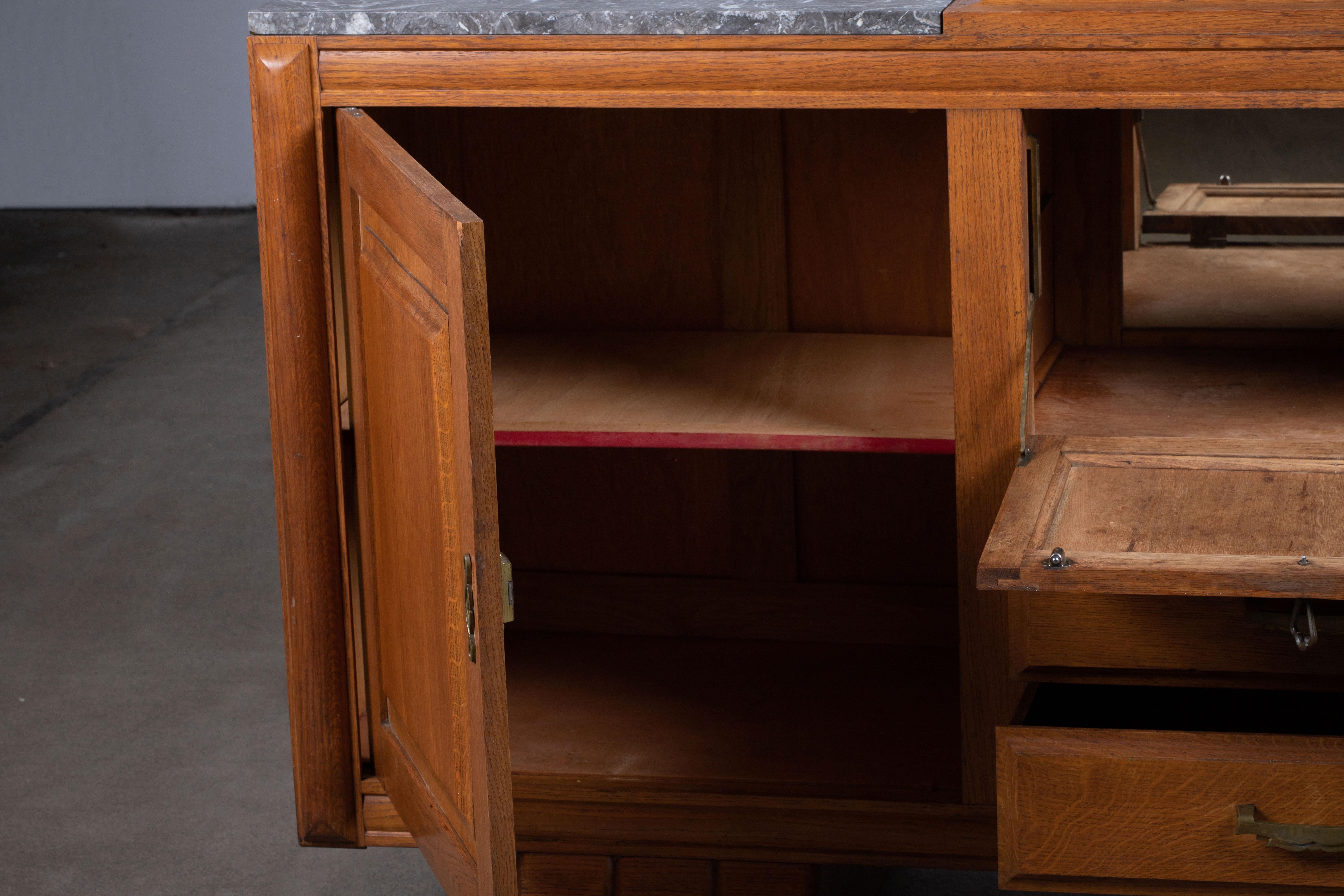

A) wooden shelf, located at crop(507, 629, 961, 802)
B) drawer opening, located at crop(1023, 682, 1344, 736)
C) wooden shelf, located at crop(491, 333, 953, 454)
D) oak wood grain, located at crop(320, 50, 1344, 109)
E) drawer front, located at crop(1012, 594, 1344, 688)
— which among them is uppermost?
oak wood grain, located at crop(320, 50, 1344, 109)

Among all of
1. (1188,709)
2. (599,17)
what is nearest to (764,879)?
(1188,709)

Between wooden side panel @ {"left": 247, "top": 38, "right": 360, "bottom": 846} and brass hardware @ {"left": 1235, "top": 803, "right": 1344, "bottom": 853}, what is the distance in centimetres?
102

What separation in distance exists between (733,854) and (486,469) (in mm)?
868

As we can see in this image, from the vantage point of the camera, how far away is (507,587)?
4.40 ft

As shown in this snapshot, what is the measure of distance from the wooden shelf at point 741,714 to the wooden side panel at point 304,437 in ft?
0.88

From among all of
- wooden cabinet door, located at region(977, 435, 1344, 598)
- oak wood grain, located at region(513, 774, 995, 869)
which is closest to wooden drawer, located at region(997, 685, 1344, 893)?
wooden cabinet door, located at region(977, 435, 1344, 598)

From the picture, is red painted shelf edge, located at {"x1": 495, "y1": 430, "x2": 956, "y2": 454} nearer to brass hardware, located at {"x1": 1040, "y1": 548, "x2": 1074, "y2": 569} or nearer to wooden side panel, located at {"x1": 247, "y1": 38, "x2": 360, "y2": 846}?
wooden side panel, located at {"x1": 247, "y1": 38, "x2": 360, "y2": 846}

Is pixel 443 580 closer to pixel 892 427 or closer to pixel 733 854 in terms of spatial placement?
pixel 892 427

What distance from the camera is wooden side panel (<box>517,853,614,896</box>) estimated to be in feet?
6.57

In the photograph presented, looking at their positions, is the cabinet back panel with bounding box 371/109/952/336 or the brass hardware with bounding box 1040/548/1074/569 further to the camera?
the cabinet back panel with bounding box 371/109/952/336

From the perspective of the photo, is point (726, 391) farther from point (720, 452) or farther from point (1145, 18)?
point (1145, 18)

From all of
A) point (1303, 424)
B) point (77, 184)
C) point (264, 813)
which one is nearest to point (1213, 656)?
point (1303, 424)

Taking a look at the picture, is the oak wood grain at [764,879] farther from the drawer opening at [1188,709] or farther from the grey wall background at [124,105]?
the grey wall background at [124,105]

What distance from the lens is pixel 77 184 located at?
27.1 feet
